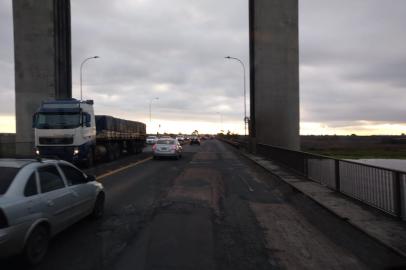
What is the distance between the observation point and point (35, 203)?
20.1 feet

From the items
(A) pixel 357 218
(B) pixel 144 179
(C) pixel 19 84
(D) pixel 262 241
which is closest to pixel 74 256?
(D) pixel 262 241

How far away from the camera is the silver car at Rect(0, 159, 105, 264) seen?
18.2 feet

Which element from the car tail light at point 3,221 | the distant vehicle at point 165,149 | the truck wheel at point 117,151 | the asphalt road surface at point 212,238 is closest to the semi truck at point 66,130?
the truck wheel at point 117,151

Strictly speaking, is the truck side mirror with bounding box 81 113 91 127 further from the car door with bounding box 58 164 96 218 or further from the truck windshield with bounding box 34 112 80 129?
the car door with bounding box 58 164 96 218

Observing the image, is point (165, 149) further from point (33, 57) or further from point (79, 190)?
point (79, 190)

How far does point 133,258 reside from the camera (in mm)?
6312

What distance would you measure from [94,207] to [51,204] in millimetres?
2333

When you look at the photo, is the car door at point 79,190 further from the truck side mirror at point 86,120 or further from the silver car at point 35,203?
the truck side mirror at point 86,120

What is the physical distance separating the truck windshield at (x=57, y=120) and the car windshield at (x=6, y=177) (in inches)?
634

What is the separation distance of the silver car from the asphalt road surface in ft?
1.22

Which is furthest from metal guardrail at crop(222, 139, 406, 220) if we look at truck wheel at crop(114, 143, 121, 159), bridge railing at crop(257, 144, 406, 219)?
truck wheel at crop(114, 143, 121, 159)

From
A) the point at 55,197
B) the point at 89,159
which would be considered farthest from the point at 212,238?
the point at 89,159

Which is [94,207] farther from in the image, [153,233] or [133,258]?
[133,258]

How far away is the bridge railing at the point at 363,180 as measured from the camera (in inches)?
360
